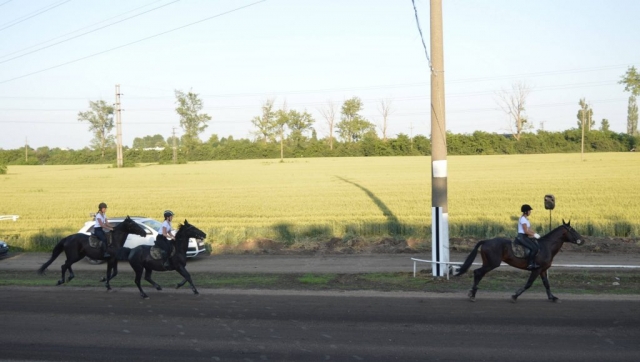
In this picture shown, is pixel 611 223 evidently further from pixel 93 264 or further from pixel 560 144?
pixel 560 144

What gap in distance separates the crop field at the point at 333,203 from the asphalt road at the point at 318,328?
11384mm

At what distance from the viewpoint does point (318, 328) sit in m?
10.4

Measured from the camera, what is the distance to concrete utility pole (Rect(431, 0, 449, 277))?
15.9 meters

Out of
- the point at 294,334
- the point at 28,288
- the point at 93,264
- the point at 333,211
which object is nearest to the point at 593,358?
the point at 294,334

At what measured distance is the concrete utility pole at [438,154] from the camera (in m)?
15.9

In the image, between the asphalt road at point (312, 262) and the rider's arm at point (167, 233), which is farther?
the asphalt road at point (312, 262)

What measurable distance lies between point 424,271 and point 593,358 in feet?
28.0

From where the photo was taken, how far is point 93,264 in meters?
21.4

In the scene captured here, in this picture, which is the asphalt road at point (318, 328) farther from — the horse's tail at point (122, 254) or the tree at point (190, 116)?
the tree at point (190, 116)

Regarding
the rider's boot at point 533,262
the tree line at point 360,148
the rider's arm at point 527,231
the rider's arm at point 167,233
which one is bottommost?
the rider's boot at point 533,262

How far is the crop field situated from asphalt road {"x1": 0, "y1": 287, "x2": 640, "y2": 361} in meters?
11.4

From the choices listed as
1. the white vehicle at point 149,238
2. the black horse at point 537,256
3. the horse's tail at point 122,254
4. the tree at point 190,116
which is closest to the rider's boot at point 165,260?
the horse's tail at point 122,254

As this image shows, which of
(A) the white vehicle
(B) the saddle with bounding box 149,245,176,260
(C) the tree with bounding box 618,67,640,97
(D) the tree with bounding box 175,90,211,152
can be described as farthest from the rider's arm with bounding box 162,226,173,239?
(D) the tree with bounding box 175,90,211,152

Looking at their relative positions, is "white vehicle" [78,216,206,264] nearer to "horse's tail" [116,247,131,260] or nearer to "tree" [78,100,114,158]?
"horse's tail" [116,247,131,260]
